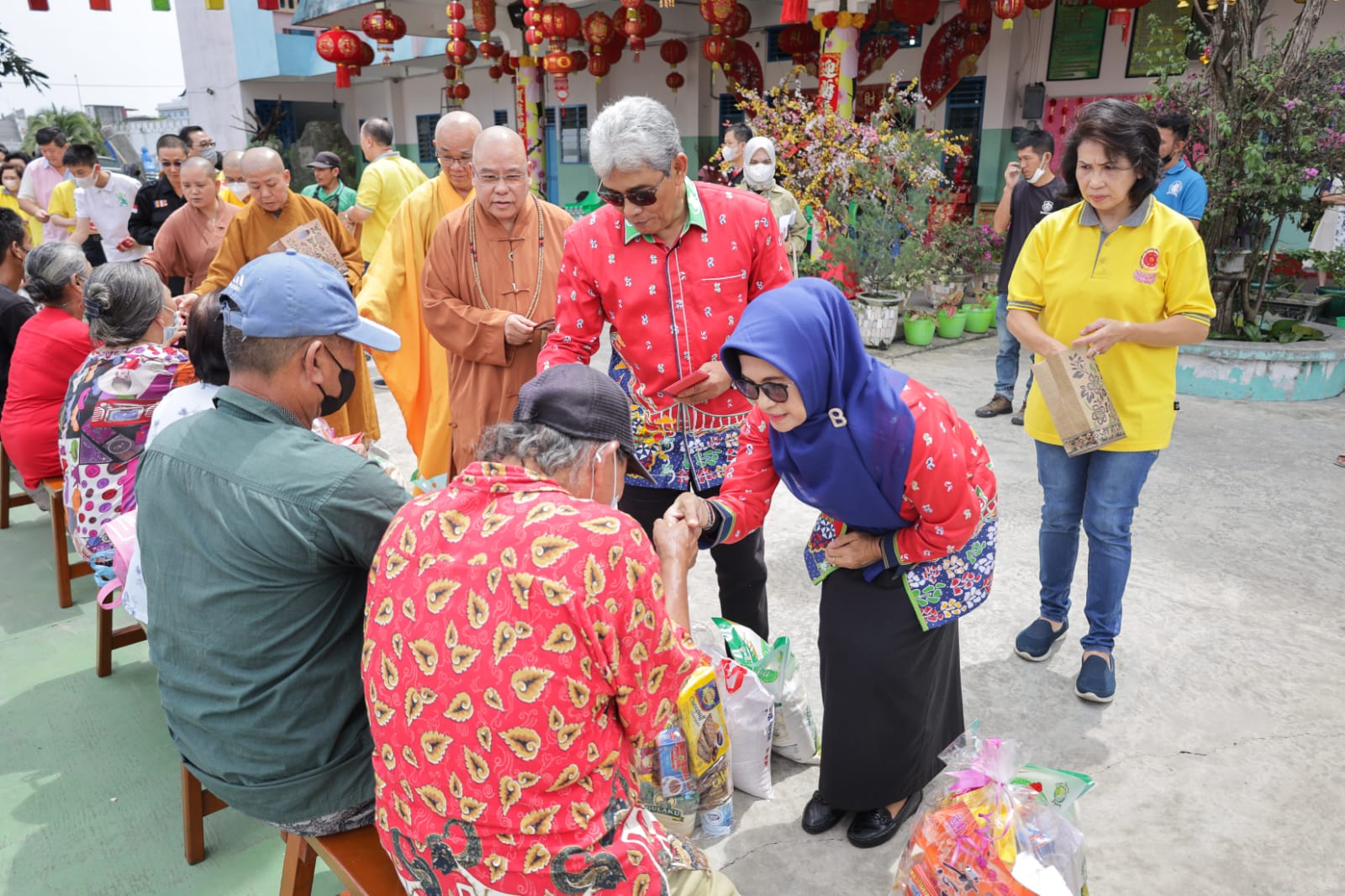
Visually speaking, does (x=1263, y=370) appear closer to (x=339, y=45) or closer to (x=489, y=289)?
(x=489, y=289)

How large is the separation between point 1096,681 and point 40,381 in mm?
3680

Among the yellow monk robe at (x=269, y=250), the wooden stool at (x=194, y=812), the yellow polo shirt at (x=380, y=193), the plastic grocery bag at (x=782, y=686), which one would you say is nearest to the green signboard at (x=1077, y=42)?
the yellow polo shirt at (x=380, y=193)

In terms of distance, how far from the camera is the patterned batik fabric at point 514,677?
1.20 m

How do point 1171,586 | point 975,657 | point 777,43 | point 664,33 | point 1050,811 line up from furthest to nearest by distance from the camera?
point 664,33, point 777,43, point 1171,586, point 975,657, point 1050,811

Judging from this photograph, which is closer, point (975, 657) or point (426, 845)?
point (426, 845)

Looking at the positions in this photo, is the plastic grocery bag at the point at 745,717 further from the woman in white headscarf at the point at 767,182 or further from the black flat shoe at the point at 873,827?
the woman in white headscarf at the point at 767,182

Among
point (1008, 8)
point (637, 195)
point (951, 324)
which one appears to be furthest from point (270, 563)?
point (1008, 8)

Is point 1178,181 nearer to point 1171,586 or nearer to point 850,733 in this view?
point 1171,586

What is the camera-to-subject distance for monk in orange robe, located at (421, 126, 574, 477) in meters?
2.98

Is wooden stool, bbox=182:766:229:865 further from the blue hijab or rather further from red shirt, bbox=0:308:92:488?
red shirt, bbox=0:308:92:488

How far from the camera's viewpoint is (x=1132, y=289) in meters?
2.55

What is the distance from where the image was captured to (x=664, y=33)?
42.7 ft

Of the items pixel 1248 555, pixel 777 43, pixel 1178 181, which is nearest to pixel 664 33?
pixel 777 43

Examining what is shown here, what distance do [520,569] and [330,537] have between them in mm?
411
